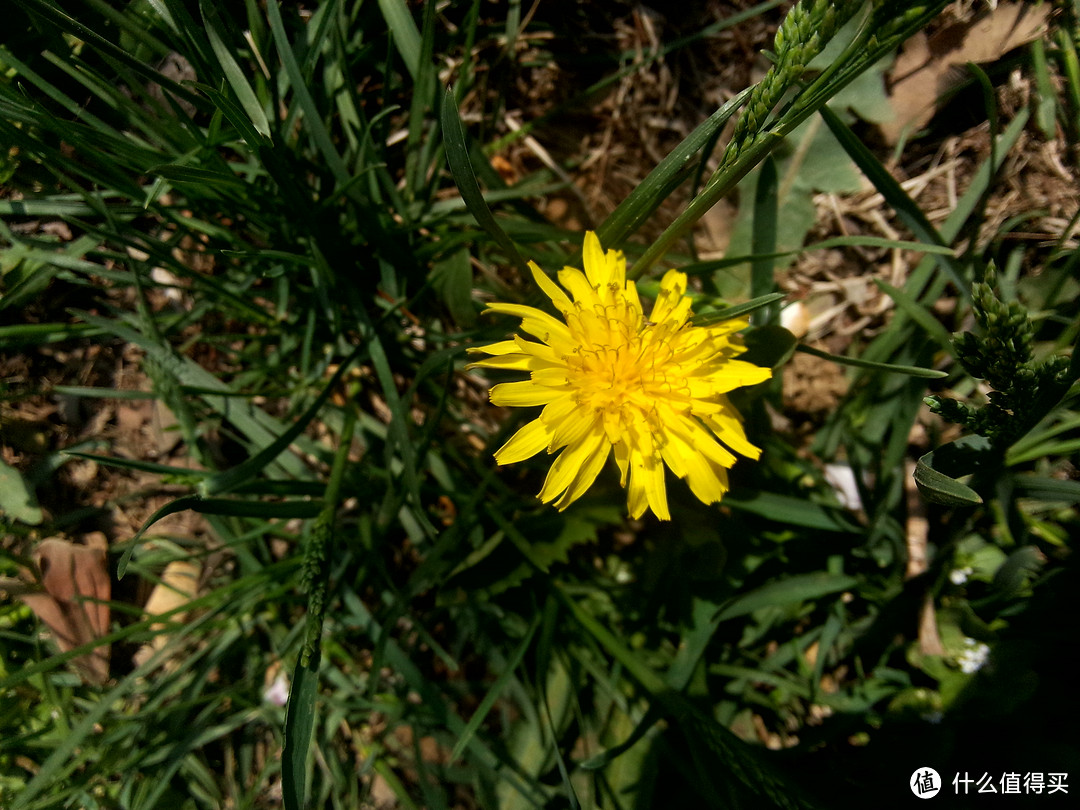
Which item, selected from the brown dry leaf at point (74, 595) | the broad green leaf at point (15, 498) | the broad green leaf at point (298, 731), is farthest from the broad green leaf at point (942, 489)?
the broad green leaf at point (15, 498)

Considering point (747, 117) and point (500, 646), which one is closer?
point (747, 117)

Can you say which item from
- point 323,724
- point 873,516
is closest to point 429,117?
point 873,516

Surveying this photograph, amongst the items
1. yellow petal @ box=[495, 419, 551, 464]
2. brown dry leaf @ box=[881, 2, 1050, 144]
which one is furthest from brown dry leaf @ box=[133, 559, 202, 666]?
brown dry leaf @ box=[881, 2, 1050, 144]

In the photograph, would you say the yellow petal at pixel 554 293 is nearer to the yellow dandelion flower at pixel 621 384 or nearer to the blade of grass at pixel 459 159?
the yellow dandelion flower at pixel 621 384

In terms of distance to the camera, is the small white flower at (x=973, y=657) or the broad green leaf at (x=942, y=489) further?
the small white flower at (x=973, y=657)

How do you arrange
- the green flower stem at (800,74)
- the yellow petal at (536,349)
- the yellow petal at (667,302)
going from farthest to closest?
the yellow petal at (667,302) < the yellow petal at (536,349) < the green flower stem at (800,74)

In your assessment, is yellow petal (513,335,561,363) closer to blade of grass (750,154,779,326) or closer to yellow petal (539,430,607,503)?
yellow petal (539,430,607,503)

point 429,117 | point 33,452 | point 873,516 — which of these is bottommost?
point 873,516

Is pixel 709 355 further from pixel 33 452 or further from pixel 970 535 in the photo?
pixel 33 452
